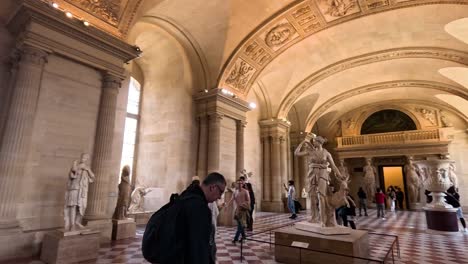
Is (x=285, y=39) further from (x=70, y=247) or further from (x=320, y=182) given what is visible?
(x=70, y=247)

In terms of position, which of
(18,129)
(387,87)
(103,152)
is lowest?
(103,152)

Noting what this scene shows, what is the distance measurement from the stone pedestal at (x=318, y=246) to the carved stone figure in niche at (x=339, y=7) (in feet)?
24.6

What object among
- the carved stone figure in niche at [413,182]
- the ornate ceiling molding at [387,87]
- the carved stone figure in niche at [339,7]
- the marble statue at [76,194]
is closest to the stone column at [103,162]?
the marble statue at [76,194]

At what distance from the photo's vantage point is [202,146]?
9.84 m

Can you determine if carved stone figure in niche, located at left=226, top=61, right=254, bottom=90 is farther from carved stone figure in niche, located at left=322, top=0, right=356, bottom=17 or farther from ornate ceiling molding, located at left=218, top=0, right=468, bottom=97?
carved stone figure in niche, located at left=322, top=0, right=356, bottom=17

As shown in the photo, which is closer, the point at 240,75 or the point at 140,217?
the point at 140,217

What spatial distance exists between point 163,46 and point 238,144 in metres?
4.99

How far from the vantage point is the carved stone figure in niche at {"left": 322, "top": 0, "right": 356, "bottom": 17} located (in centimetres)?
862

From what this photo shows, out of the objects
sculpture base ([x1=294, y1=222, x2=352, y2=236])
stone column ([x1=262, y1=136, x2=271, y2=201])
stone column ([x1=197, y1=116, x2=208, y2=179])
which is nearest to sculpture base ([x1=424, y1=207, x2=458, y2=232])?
sculpture base ([x1=294, y1=222, x2=352, y2=236])

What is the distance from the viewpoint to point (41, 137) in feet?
16.9

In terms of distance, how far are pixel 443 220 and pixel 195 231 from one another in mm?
9669

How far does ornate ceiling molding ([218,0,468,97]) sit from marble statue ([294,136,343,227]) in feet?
19.0

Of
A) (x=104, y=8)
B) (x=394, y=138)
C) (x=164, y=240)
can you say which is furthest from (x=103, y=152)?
(x=394, y=138)

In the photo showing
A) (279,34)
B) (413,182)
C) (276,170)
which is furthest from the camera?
(413,182)
